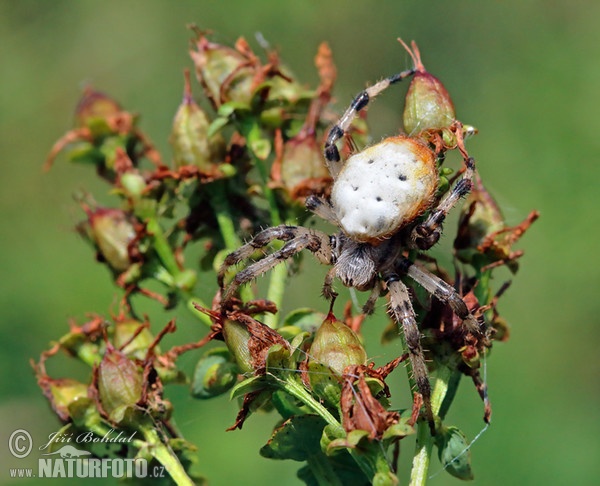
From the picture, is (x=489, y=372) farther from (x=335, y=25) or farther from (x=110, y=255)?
(x=335, y=25)

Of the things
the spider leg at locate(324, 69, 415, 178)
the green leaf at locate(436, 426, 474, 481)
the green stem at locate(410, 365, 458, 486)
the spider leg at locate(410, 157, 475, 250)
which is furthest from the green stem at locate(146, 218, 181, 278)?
the green leaf at locate(436, 426, 474, 481)

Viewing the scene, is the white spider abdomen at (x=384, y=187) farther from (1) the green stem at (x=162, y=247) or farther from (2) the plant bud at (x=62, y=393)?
(2) the plant bud at (x=62, y=393)

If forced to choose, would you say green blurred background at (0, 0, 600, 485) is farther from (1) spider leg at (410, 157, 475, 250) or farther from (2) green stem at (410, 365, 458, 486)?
(2) green stem at (410, 365, 458, 486)

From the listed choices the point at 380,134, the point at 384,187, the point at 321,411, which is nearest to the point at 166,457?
the point at 321,411

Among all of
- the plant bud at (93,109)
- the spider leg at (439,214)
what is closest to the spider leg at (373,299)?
the spider leg at (439,214)

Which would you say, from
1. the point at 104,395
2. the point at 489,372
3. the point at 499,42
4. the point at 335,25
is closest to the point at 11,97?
the point at 335,25

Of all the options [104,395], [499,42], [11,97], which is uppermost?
[11,97]
